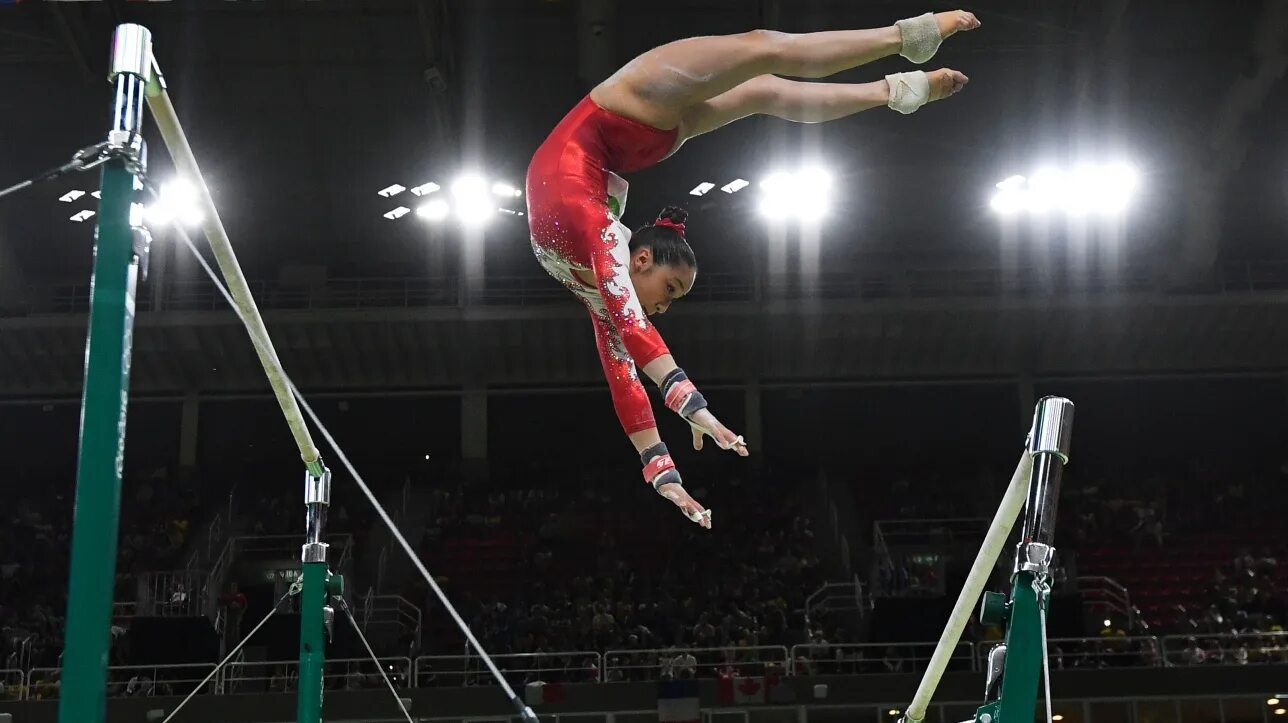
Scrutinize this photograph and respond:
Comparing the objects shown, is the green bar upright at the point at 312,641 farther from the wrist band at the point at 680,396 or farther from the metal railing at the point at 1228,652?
the metal railing at the point at 1228,652

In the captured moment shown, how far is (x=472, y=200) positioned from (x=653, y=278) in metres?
12.5

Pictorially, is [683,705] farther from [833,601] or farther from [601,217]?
[601,217]

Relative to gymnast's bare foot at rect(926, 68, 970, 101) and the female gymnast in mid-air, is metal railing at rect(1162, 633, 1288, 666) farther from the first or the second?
the female gymnast in mid-air

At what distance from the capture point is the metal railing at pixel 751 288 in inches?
663

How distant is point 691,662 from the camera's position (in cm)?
1204

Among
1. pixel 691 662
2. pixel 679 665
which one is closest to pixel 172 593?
pixel 679 665

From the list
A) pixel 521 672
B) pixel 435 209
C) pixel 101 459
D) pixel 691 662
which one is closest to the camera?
pixel 101 459

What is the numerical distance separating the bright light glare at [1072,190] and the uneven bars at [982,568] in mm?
12394

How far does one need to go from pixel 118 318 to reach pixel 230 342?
1559cm

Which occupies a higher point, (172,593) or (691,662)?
(172,593)

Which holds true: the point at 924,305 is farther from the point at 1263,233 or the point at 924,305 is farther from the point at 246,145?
the point at 246,145

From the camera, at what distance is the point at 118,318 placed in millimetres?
2520

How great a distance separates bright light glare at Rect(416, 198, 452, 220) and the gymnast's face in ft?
42.3

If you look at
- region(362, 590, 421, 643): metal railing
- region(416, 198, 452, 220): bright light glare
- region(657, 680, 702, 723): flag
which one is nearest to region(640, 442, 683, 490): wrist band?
region(657, 680, 702, 723): flag
